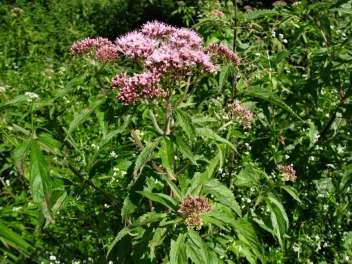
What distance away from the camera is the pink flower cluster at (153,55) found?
7.88 ft

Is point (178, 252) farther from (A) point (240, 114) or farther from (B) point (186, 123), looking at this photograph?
(A) point (240, 114)

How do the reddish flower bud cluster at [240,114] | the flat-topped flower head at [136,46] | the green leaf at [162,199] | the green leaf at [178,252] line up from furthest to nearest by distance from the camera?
1. the reddish flower bud cluster at [240,114]
2. the flat-topped flower head at [136,46]
3. the green leaf at [162,199]
4. the green leaf at [178,252]

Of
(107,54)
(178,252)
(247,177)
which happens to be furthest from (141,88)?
(247,177)

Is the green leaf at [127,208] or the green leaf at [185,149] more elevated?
the green leaf at [185,149]

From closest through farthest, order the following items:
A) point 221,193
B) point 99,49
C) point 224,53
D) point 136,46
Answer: point 221,193, point 136,46, point 99,49, point 224,53

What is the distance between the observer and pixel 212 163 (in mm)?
2549

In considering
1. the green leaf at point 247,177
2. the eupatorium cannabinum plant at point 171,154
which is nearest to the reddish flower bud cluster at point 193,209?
the eupatorium cannabinum plant at point 171,154

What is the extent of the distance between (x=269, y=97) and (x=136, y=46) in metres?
0.62

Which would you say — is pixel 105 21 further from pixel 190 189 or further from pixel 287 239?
pixel 190 189

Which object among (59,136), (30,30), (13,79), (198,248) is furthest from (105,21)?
(198,248)

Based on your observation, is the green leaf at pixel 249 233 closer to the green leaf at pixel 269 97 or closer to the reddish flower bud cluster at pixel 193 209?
the reddish flower bud cluster at pixel 193 209

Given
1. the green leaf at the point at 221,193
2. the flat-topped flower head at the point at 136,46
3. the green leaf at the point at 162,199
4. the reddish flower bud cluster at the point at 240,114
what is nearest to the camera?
the green leaf at the point at 162,199

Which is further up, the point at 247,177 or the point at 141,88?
the point at 141,88

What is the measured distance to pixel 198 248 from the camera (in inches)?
89.6
